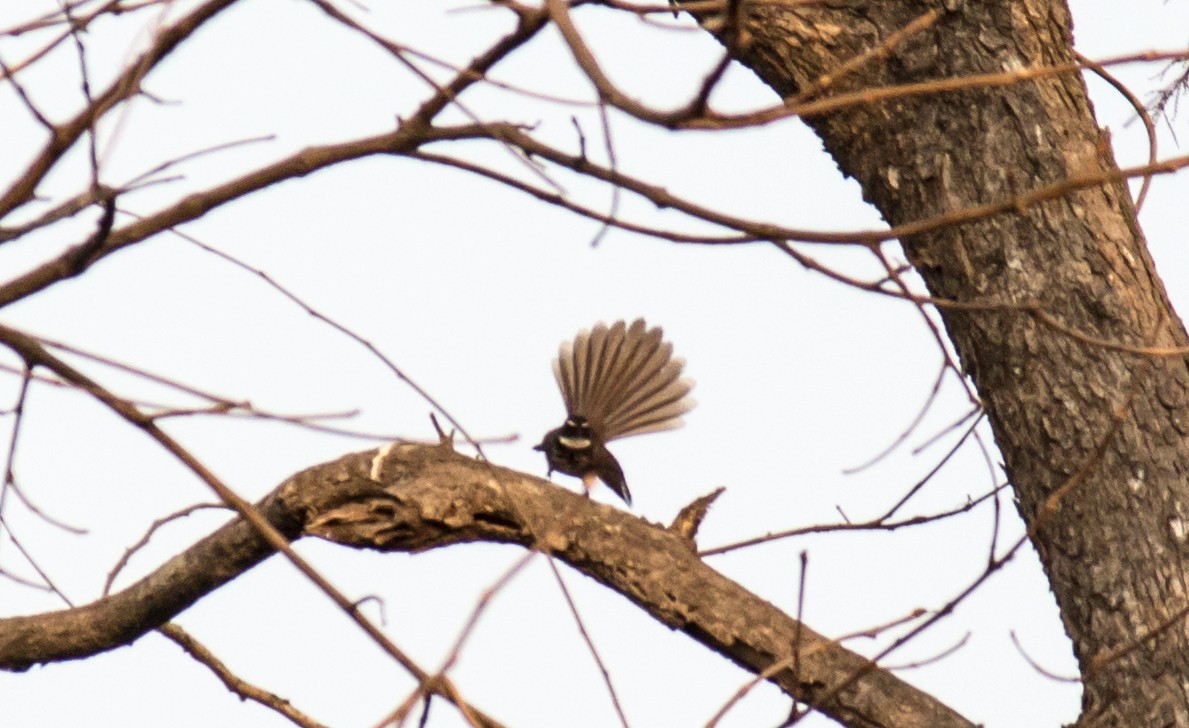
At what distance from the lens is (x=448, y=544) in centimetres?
A: 329

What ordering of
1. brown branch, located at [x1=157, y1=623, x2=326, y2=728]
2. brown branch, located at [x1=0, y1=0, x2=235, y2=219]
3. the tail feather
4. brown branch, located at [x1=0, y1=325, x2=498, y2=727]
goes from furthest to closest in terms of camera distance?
the tail feather, brown branch, located at [x1=157, y1=623, x2=326, y2=728], brown branch, located at [x1=0, y1=0, x2=235, y2=219], brown branch, located at [x1=0, y1=325, x2=498, y2=727]

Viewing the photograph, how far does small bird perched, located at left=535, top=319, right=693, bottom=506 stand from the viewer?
16.6 feet

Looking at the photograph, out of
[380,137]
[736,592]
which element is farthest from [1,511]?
[736,592]

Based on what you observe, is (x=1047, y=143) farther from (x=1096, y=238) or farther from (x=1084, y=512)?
(x=1084, y=512)

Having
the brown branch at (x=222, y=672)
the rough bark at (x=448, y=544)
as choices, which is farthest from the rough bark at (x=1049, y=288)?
the brown branch at (x=222, y=672)

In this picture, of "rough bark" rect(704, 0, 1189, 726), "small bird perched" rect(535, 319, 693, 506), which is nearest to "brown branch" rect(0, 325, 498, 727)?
"rough bark" rect(704, 0, 1189, 726)

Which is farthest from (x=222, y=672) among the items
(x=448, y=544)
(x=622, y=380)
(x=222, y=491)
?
(x=622, y=380)

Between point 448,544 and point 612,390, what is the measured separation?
6.54 ft

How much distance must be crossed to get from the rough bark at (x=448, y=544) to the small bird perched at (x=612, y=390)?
1712mm

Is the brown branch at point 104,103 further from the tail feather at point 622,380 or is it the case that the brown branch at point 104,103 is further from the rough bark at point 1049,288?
the tail feather at point 622,380

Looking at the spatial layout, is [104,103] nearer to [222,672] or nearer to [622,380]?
[222,672]

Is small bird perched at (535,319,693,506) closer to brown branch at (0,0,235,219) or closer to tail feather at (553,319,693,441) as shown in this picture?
tail feather at (553,319,693,441)

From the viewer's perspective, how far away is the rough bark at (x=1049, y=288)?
300 cm

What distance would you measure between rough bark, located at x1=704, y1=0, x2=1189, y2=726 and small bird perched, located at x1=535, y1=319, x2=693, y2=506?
1.69 meters
